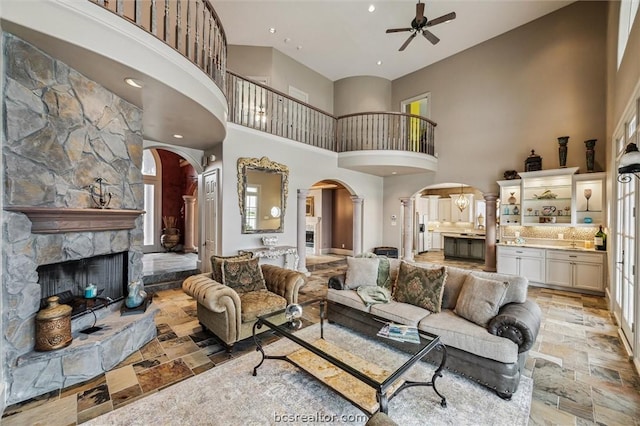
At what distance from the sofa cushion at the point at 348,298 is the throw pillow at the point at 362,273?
139 millimetres

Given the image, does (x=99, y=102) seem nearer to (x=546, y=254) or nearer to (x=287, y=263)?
(x=287, y=263)

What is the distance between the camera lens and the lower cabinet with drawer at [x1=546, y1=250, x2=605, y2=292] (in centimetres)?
503

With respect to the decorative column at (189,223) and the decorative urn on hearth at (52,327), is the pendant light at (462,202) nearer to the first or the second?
the decorative column at (189,223)

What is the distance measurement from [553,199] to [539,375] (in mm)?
4902

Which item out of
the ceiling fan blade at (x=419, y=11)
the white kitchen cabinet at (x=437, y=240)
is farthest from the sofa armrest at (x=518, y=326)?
the white kitchen cabinet at (x=437, y=240)

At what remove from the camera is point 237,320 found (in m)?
2.88

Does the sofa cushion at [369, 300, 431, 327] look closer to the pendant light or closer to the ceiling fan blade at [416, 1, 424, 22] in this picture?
the ceiling fan blade at [416, 1, 424, 22]

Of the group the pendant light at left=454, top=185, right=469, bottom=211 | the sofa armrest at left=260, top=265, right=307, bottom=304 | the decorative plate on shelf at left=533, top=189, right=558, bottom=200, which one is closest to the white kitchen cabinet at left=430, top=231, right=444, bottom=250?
the pendant light at left=454, top=185, right=469, bottom=211

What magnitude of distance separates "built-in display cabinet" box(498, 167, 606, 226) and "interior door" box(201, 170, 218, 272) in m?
6.56

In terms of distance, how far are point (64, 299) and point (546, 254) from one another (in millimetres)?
7962

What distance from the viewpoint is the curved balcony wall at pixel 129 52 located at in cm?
203

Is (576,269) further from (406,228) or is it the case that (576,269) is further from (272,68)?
(272,68)

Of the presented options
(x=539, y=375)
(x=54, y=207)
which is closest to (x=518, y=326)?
(x=539, y=375)

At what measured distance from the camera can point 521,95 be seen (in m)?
6.43
